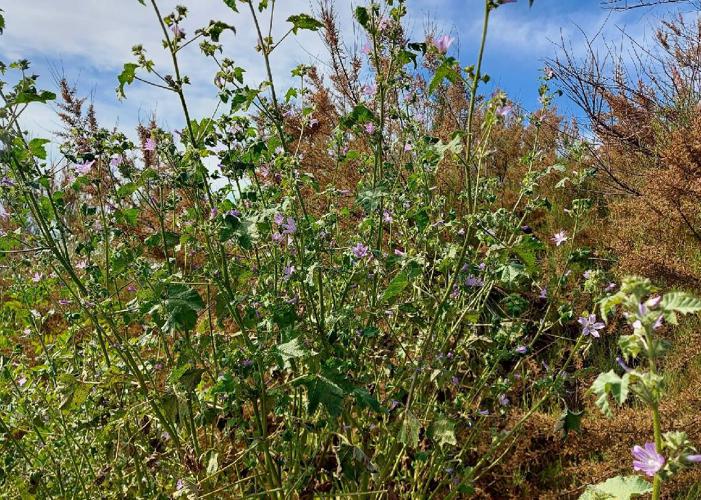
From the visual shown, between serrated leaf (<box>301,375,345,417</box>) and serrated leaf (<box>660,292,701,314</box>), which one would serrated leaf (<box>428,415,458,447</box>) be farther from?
serrated leaf (<box>660,292,701,314</box>)

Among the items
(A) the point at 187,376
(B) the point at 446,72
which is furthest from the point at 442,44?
(A) the point at 187,376

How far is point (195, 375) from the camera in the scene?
1.77 m

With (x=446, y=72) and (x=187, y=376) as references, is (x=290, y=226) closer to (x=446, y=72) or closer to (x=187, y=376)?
(x=187, y=376)

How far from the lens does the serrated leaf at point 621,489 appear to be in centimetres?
113

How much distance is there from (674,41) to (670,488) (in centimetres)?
482

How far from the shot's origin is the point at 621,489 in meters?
1.14

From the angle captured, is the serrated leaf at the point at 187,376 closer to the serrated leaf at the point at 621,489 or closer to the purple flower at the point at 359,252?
the purple flower at the point at 359,252

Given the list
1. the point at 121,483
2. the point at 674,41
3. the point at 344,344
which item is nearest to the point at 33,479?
the point at 121,483

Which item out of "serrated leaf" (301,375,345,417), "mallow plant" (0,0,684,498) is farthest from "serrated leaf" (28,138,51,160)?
"serrated leaf" (301,375,345,417)

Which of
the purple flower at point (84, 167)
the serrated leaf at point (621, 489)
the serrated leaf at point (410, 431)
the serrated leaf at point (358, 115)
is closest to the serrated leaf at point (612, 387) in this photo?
the serrated leaf at point (621, 489)

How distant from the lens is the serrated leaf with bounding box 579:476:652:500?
3.70 ft

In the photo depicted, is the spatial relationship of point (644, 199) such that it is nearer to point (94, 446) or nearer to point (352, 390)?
point (352, 390)

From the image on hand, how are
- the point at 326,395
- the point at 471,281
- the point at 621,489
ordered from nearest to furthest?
the point at 621,489
the point at 326,395
the point at 471,281

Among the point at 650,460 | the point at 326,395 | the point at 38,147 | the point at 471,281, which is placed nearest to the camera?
the point at 650,460
